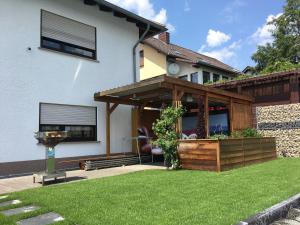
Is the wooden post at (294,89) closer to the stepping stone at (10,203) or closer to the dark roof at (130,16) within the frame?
the dark roof at (130,16)

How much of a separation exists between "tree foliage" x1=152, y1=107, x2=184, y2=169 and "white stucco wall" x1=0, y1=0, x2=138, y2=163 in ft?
11.6

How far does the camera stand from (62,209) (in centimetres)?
547

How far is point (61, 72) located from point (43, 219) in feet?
24.8

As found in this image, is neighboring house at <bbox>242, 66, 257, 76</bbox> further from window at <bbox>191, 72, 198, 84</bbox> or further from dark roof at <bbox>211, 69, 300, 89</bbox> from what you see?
dark roof at <bbox>211, 69, 300, 89</bbox>

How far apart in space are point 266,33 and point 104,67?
28591mm

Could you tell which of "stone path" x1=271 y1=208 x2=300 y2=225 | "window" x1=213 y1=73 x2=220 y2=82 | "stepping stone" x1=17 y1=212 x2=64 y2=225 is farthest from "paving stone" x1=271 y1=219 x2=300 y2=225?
"window" x1=213 y1=73 x2=220 y2=82

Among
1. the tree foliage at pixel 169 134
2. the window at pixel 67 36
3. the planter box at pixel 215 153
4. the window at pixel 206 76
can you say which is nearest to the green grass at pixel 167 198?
the planter box at pixel 215 153

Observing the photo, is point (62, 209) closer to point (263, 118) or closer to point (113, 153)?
point (113, 153)

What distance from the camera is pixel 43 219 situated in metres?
5.08

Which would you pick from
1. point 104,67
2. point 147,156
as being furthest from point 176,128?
point 104,67

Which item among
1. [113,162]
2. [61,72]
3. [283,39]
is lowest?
[113,162]

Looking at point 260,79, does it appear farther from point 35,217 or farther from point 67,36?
point 35,217

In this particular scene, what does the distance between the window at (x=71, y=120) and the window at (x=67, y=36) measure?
2.09 metres

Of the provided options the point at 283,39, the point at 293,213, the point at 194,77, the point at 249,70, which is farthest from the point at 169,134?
the point at 283,39
